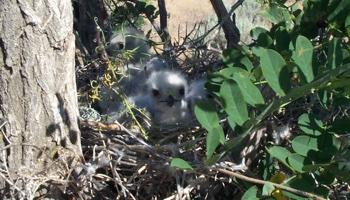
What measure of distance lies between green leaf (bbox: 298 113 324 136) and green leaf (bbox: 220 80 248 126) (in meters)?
0.21

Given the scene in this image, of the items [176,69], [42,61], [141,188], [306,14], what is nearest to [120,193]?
[141,188]

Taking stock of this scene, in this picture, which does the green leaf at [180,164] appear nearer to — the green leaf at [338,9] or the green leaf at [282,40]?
the green leaf at [282,40]

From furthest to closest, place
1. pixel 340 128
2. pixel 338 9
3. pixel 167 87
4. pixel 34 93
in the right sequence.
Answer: pixel 167 87 → pixel 338 9 → pixel 34 93 → pixel 340 128

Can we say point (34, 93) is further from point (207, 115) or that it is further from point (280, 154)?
point (280, 154)

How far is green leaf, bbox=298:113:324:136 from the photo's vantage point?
71.6 inches

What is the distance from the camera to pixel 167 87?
13.0 feet

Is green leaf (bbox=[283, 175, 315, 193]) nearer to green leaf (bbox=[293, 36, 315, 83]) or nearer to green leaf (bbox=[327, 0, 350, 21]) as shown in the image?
green leaf (bbox=[293, 36, 315, 83])

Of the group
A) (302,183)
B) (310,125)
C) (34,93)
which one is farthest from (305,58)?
(34,93)

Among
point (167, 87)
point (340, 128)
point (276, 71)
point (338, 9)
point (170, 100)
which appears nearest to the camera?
point (276, 71)

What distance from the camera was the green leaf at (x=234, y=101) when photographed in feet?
5.51

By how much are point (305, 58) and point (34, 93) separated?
848 millimetres

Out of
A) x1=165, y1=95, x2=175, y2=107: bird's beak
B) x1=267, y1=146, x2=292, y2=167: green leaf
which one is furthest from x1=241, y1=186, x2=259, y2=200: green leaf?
x1=165, y1=95, x2=175, y2=107: bird's beak

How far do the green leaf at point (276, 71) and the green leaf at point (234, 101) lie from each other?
0.09 meters

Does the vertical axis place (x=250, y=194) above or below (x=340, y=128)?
below
